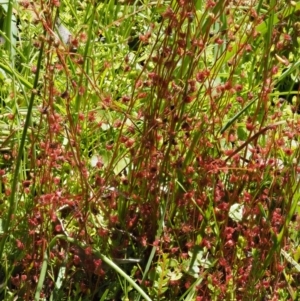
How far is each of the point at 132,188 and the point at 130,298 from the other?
0.97ft

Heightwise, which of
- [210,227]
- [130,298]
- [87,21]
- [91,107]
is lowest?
[130,298]

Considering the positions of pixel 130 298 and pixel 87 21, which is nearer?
pixel 130 298

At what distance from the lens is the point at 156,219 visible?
2.29m

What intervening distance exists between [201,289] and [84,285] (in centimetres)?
31

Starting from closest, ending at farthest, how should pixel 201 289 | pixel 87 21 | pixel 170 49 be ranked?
pixel 170 49
pixel 201 289
pixel 87 21

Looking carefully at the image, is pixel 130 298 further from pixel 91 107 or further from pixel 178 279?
pixel 91 107

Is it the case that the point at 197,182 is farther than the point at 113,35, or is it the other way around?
the point at 113,35

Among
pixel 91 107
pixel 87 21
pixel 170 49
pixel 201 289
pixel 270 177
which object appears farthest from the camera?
pixel 87 21

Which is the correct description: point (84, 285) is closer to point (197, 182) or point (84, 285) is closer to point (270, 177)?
point (197, 182)

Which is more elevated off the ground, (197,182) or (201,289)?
(197,182)

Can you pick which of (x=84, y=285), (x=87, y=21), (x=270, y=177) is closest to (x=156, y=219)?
(x=84, y=285)

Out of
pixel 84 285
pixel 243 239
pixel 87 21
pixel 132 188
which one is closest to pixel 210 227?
pixel 243 239

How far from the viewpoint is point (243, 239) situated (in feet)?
7.47

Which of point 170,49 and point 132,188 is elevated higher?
point 170,49
